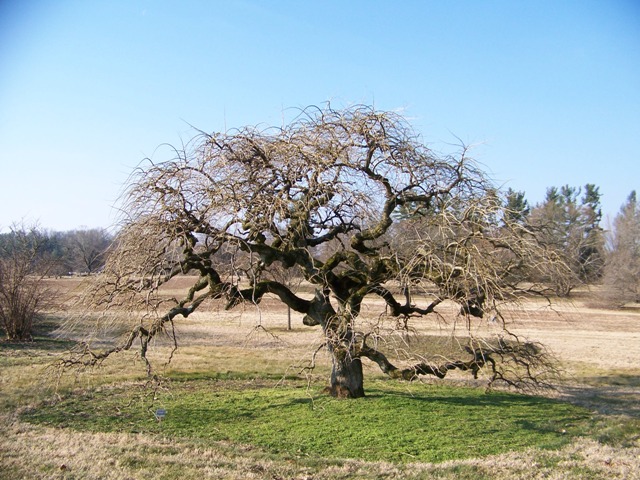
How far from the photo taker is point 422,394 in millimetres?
11422

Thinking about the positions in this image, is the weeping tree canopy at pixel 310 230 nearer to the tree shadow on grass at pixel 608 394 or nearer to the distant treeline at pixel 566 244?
the distant treeline at pixel 566 244

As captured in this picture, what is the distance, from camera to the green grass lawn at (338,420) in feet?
24.6

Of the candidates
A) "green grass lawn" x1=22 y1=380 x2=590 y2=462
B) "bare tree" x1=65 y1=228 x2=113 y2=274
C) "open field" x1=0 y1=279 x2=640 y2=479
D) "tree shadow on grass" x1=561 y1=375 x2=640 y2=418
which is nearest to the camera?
A: "open field" x1=0 y1=279 x2=640 y2=479

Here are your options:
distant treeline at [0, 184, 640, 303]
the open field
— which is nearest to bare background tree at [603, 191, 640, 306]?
distant treeline at [0, 184, 640, 303]

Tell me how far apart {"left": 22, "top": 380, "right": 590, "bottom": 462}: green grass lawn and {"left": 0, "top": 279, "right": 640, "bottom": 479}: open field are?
36 mm

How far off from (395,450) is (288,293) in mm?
3580

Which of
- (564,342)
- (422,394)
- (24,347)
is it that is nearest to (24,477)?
(422,394)

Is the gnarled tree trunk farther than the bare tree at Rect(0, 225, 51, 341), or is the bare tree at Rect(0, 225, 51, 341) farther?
the bare tree at Rect(0, 225, 51, 341)

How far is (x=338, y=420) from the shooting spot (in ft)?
28.2

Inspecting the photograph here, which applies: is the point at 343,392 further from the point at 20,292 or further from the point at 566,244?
the point at 20,292

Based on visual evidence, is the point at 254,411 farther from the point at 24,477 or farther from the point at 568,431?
the point at 568,431

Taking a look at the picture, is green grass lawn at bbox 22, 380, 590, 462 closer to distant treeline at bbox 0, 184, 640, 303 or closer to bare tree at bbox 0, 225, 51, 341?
distant treeline at bbox 0, 184, 640, 303

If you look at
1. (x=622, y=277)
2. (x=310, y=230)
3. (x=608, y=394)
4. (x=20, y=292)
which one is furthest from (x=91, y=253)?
(x=622, y=277)

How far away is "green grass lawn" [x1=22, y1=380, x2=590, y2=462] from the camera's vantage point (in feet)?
24.6
